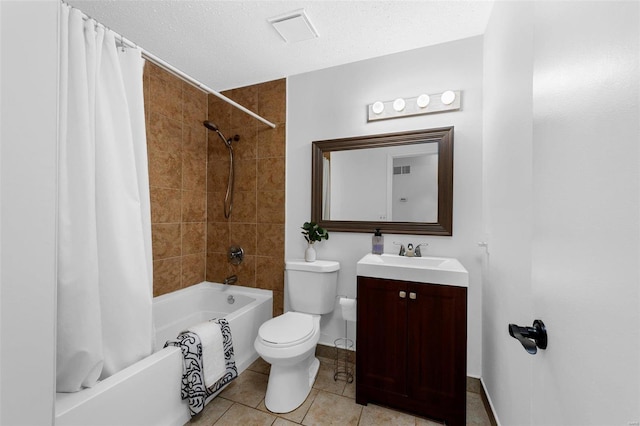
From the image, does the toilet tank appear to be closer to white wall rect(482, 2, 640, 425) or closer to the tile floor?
the tile floor

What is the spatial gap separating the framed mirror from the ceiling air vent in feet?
2.47

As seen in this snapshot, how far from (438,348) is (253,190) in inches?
74.3

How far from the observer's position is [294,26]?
1.71 m

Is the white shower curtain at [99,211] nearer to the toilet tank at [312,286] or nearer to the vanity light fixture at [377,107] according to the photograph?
the toilet tank at [312,286]

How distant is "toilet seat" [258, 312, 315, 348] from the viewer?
1571 millimetres

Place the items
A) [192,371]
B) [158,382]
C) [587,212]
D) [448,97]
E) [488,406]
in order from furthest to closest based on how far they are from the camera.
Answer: [448,97] < [488,406] < [192,371] < [158,382] < [587,212]

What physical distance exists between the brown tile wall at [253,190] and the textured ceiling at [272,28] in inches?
14.2

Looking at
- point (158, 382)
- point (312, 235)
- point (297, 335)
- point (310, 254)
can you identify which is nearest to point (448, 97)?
point (312, 235)

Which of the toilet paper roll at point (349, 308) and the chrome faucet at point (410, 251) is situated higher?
the chrome faucet at point (410, 251)

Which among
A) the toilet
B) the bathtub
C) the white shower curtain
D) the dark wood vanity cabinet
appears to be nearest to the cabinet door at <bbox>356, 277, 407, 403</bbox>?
the dark wood vanity cabinet

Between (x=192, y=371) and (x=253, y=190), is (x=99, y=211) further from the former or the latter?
(x=253, y=190)

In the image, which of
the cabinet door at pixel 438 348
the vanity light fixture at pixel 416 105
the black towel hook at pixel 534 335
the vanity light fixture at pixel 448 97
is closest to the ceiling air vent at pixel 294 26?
the vanity light fixture at pixel 416 105

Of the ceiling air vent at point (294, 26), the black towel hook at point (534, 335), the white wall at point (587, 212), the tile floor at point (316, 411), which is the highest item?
the ceiling air vent at point (294, 26)

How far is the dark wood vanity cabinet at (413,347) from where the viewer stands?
1450 millimetres
